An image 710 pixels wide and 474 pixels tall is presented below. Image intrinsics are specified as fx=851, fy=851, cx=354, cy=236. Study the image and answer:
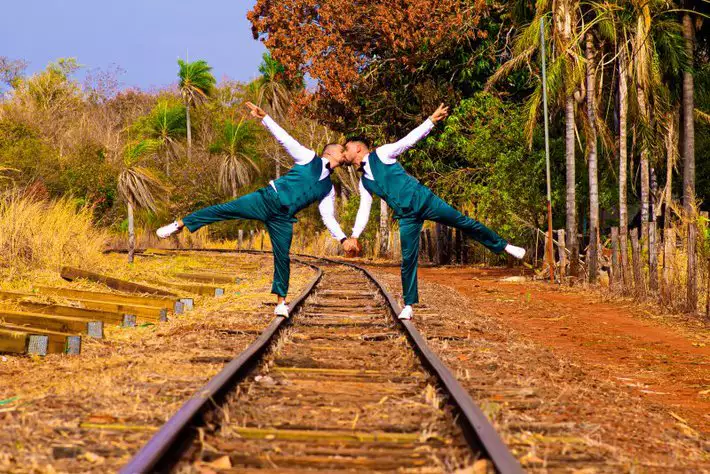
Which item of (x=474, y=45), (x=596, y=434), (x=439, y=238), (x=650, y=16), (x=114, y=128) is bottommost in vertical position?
(x=596, y=434)

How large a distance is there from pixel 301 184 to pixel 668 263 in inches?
253

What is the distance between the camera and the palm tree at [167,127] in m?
53.3

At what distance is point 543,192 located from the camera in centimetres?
2166

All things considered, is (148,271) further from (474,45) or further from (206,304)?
(474,45)

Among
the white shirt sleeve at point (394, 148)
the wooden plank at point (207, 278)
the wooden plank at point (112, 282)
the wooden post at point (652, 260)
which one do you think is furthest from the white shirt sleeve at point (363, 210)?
the wooden plank at point (207, 278)

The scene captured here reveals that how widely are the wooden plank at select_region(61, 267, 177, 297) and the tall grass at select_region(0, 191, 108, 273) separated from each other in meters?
0.77

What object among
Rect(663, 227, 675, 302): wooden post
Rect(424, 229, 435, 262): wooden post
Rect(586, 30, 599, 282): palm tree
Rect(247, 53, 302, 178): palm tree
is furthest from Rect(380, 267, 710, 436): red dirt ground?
Rect(247, 53, 302, 178): palm tree

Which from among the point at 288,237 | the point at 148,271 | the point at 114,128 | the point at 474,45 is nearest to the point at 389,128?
the point at 474,45

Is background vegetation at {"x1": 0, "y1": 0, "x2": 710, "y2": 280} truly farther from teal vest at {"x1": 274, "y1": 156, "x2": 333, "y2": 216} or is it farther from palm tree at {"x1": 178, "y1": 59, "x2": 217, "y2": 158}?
palm tree at {"x1": 178, "y1": 59, "x2": 217, "y2": 158}

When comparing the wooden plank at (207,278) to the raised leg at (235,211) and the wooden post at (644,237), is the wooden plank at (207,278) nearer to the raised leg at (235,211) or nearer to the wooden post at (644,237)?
the wooden post at (644,237)

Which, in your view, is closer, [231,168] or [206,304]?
[206,304]

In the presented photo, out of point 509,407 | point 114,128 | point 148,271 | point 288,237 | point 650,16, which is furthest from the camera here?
point 114,128

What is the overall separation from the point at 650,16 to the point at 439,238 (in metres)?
11.8

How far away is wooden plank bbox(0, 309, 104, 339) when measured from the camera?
7.50 meters
